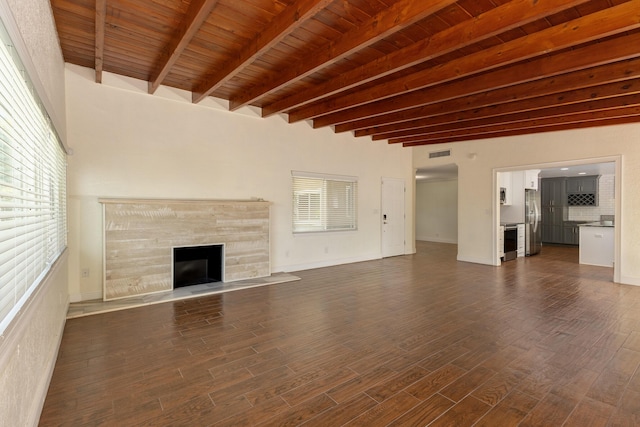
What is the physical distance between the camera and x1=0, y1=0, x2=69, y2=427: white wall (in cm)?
131

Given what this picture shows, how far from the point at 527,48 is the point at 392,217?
5.39 m

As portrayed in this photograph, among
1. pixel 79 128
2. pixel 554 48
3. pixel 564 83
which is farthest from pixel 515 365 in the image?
pixel 79 128

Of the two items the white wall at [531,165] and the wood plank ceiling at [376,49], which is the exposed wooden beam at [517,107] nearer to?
the wood plank ceiling at [376,49]

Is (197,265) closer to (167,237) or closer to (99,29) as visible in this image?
(167,237)

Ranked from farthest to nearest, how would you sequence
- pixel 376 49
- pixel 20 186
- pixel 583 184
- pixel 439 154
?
pixel 583 184 → pixel 439 154 → pixel 376 49 → pixel 20 186

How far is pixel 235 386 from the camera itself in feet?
7.61

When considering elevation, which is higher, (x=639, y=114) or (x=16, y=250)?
(x=639, y=114)

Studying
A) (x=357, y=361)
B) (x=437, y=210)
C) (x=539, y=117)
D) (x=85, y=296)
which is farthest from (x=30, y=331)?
(x=437, y=210)

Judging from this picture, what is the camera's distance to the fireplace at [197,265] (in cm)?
509

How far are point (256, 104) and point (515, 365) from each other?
5223 millimetres

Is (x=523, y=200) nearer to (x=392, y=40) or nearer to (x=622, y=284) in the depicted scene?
(x=622, y=284)

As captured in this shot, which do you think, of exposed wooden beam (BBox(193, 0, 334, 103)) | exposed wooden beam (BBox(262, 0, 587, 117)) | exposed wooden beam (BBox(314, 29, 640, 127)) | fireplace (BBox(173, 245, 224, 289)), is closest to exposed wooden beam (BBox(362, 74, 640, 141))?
exposed wooden beam (BBox(314, 29, 640, 127))

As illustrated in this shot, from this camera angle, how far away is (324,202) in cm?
695

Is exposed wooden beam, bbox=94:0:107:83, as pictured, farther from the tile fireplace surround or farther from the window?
the window
